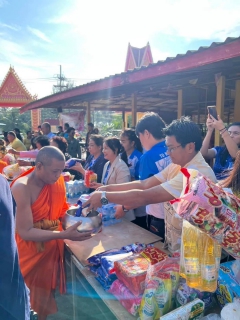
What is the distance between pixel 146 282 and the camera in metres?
1.20

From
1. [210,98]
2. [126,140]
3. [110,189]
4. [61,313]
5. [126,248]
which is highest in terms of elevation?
[210,98]

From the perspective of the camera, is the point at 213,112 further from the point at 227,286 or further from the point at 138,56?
the point at 138,56

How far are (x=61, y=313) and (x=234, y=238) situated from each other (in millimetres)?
2140

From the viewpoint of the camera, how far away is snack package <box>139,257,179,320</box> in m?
1.13

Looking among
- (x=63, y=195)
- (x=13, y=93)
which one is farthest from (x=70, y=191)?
(x=13, y=93)

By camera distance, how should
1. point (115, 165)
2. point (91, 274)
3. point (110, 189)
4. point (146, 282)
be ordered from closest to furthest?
point (146, 282)
point (91, 274)
point (110, 189)
point (115, 165)

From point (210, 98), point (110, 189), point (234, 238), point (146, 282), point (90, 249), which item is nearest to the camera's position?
point (234, 238)

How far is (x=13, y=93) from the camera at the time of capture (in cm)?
1623

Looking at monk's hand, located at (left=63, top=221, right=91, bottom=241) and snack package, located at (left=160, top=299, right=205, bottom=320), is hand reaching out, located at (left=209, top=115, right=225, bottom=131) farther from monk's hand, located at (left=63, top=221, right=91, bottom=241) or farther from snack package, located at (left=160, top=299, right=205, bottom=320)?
snack package, located at (left=160, top=299, right=205, bottom=320)

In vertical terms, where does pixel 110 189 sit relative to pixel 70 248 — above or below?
above

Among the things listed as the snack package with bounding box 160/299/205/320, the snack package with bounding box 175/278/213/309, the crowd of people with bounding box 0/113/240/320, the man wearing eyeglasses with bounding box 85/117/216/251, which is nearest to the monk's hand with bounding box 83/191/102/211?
the crowd of people with bounding box 0/113/240/320

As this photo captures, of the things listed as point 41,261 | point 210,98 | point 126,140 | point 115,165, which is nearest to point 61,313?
point 41,261

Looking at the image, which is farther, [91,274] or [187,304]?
[91,274]

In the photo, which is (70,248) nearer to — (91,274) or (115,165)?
(91,274)
